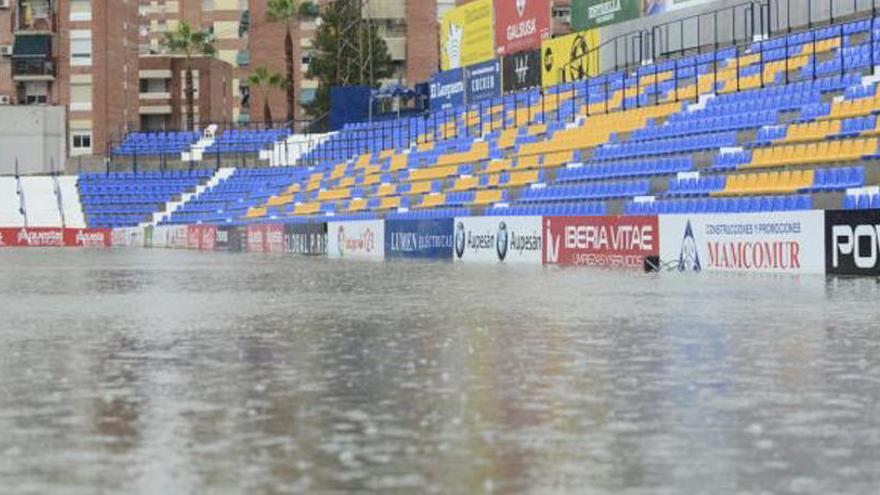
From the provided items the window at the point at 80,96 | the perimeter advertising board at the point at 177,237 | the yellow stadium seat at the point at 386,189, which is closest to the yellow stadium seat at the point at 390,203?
the yellow stadium seat at the point at 386,189

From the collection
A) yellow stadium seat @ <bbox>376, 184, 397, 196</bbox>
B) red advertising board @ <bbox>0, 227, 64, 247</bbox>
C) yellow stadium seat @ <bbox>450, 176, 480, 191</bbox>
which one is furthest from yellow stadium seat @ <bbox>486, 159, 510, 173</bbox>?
red advertising board @ <bbox>0, 227, 64, 247</bbox>

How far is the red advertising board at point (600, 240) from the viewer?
107ft

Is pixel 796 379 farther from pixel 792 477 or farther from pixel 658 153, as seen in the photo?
pixel 658 153

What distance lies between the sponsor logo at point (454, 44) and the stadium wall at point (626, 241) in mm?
14156

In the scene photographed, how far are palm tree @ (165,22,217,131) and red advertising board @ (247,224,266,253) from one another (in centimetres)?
4817

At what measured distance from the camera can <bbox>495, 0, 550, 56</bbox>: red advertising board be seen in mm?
61438

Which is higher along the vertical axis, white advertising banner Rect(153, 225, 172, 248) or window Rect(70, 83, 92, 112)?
window Rect(70, 83, 92, 112)

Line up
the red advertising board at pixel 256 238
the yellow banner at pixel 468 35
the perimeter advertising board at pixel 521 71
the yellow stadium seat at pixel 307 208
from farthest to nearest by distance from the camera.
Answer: the yellow banner at pixel 468 35
the yellow stadium seat at pixel 307 208
the perimeter advertising board at pixel 521 71
the red advertising board at pixel 256 238

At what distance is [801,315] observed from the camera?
1711cm

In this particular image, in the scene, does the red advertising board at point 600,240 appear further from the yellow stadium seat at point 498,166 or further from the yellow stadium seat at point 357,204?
the yellow stadium seat at point 357,204

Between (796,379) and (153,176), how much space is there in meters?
69.6

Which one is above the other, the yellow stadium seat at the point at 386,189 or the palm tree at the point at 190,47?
the palm tree at the point at 190,47

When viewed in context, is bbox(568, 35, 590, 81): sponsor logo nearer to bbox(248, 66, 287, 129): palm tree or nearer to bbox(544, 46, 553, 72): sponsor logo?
bbox(544, 46, 553, 72): sponsor logo

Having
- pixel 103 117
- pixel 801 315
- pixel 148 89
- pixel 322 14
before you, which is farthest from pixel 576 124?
pixel 148 89
